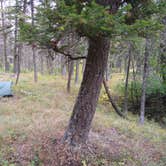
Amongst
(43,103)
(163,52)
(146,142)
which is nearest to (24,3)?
(43,103)

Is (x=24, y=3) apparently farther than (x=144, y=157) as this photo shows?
Yes

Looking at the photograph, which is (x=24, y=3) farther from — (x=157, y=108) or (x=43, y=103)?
(x=157, y=108)

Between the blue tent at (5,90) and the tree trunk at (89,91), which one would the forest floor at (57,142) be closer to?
the tree trunk at (89,91)

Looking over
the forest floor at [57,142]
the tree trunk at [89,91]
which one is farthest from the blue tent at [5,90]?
the tree trunk at [89,91]

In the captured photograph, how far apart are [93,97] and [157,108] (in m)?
6.95

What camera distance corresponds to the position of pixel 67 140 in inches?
169

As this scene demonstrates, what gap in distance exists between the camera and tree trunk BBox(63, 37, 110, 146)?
13.0ft

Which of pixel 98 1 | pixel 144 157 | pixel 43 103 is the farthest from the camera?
pixel 43 103

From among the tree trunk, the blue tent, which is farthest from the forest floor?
the blue tent

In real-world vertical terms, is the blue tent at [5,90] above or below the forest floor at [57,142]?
above

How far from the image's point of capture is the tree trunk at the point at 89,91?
13.0 ft

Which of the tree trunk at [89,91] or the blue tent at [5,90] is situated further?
the blue tent at [5,90]

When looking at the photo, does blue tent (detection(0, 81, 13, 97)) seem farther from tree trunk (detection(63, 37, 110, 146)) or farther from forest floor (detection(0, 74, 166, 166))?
tree trunk (detection(63, 37, 110, 146))

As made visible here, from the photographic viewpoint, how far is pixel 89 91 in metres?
4.07
